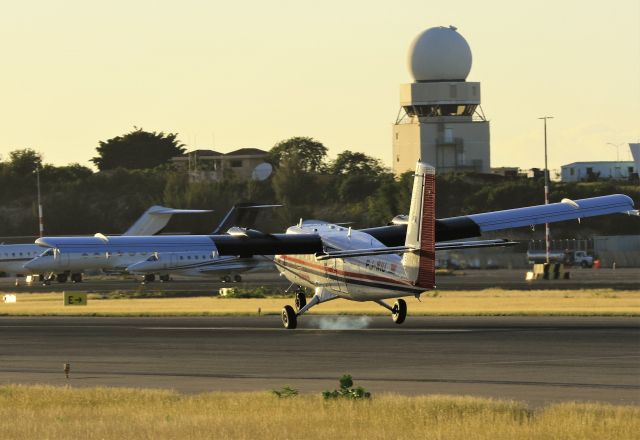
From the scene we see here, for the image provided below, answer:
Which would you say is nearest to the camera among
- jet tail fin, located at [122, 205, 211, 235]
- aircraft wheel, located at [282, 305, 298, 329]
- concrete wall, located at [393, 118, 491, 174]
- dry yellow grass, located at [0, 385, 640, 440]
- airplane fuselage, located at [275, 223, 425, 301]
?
dry yellow grass, located at [0, 385, 640, 440]

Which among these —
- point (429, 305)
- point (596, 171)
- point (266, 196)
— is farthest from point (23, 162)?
point (429, 305)

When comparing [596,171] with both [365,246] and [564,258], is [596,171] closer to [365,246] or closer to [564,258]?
[564,258]

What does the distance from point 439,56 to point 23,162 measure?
69262 millimetres

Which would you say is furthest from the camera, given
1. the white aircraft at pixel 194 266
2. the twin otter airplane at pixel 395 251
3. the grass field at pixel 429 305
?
the white aircraft at pixel 194 266

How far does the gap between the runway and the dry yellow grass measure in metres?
3.07

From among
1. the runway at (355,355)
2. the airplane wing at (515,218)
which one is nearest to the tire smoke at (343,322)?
the runway at (355,355)

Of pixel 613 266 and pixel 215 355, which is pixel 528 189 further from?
pixel 215 355

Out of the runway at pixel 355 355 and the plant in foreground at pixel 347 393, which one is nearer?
the plant in foreground at pixel 347 393

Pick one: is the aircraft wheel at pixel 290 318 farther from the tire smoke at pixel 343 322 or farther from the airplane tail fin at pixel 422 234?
the airplane tail fin at pixel 422 234

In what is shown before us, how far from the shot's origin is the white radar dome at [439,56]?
15611 cm

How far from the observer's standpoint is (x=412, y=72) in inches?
6398

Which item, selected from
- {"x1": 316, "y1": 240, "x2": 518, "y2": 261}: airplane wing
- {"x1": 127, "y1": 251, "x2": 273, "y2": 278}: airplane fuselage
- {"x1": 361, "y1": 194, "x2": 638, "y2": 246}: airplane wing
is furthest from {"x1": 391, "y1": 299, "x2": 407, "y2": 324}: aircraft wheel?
{"x1": 127, "y1": 251, "x2": 273, "y2": 278}: airplane fuselage

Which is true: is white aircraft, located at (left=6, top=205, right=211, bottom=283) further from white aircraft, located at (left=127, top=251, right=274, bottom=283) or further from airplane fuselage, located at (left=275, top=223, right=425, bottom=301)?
airplane fuselage, located at (left=275, top=223, right=425, bottom=301)

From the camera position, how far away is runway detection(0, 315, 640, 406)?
107ft
